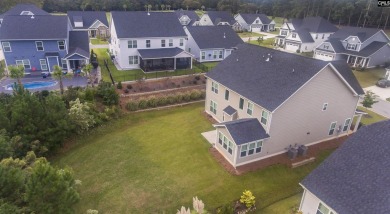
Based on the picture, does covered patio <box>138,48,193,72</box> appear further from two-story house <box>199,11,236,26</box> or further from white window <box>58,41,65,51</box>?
two-story house <box>199,11,236,26</box>

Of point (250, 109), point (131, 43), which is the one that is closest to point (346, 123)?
point (250, 109)

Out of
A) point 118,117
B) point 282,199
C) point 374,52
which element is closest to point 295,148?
point 282,199

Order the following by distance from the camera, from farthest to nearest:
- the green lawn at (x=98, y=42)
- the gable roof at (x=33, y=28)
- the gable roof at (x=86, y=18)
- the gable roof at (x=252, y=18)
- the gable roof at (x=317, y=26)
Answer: the gable roof at (x=252, y=18) < the gable roof at (x=86, y=18) < the gable roof at (x=317, y=26) < the green lawn at (x=98, y=42) < the gable roof at (x=33, y=28)

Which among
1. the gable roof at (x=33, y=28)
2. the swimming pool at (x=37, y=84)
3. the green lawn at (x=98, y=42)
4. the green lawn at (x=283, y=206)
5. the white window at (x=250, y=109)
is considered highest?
the gable roof at (x=33, y=28)

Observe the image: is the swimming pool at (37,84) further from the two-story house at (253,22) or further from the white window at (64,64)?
the two-story house at (253,22)

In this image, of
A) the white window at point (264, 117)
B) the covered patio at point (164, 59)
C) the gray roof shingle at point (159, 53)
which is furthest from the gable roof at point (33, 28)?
the white window at point (264, 117)

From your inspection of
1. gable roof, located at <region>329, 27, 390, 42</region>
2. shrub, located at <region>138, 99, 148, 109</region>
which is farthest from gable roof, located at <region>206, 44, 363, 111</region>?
gable roof, located at <region>329, 27, 390, 42</region>

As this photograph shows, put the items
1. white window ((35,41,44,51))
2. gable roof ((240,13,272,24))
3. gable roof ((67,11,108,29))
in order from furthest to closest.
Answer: gable roof ((240,13,272,24)) < gable roof ((67,11,108,29)) < white window ((35,41,44,51))
